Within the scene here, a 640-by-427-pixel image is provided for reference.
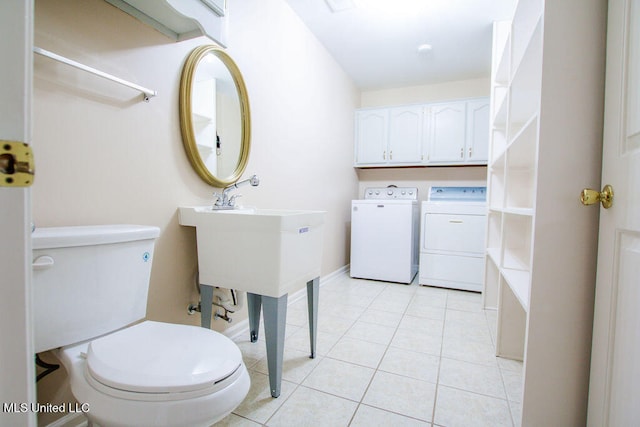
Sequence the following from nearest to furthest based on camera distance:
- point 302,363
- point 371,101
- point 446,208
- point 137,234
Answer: point 137,234, point 302,363, point 446,208, point 371,101

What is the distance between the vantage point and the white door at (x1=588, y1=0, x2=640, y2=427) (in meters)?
0.66

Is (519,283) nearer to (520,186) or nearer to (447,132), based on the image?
(520,186)

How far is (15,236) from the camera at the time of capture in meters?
0.40

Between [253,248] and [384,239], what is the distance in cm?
208

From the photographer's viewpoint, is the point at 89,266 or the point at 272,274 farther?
the point at 272,274

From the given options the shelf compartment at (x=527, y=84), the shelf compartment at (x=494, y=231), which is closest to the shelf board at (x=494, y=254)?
the shelf compartment at (x=494, y=231)

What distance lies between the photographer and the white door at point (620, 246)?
0.66 meters

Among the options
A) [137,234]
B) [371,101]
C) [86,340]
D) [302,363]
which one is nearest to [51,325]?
[86,340]

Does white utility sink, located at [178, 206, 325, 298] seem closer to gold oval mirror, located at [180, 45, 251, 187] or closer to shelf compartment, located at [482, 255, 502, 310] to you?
gold oval mirror, located at [180, 45, 251, 187]

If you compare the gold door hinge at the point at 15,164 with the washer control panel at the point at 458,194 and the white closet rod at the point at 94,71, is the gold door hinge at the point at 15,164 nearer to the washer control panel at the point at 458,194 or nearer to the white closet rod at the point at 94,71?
the white closet rod at the point at 94,71

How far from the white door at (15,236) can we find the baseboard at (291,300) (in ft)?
4.50

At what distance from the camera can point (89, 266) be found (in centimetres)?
88

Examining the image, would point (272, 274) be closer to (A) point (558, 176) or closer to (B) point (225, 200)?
(B) point (225, 200)

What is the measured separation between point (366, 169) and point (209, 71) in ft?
8.68
